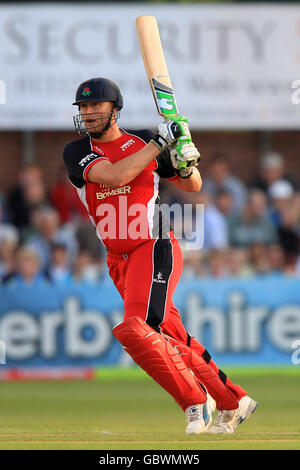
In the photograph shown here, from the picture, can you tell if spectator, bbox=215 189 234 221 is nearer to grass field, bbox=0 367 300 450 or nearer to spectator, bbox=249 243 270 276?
spectator, bbox=249 243 270 276

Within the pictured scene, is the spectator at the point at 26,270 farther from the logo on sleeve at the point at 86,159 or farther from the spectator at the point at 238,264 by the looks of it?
the logo on sleeve at the point at 86,159

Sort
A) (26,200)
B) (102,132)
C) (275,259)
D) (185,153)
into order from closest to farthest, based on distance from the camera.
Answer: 1. (185,153)
2. (102,132)
3. (275,259)
4. (26,200)

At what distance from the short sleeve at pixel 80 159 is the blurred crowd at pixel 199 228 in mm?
5066

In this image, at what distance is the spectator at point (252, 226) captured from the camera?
12336mm

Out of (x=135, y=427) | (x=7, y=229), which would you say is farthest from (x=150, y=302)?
(x=7, y=229)

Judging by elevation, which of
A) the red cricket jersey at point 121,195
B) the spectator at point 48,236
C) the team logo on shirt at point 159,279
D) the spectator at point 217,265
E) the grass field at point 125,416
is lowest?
the grass field at point 125,416

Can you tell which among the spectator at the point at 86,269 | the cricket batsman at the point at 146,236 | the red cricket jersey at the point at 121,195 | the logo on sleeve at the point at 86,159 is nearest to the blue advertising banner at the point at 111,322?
the spectator at the point at 86,269

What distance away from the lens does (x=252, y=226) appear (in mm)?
12477

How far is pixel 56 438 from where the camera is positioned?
5.83 m

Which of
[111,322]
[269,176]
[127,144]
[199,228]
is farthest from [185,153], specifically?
[269,176]

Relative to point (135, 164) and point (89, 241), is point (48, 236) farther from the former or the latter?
point (135, 164)

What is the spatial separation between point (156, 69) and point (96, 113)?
55cm

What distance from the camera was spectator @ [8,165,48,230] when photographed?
41.1 ft
